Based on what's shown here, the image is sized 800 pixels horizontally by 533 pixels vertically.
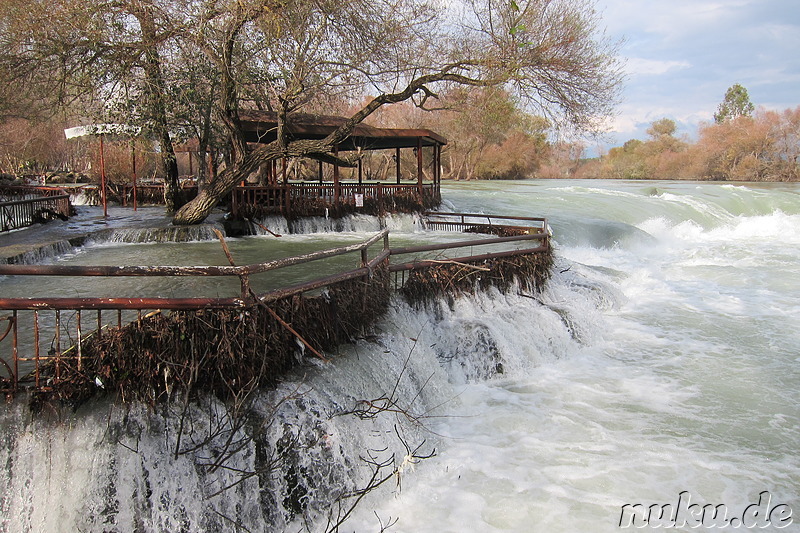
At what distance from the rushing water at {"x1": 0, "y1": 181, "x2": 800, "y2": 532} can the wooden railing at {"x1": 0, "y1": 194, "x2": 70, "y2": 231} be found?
32.5ft

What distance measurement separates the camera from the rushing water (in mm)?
3732

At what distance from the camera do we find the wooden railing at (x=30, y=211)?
12.5 metres

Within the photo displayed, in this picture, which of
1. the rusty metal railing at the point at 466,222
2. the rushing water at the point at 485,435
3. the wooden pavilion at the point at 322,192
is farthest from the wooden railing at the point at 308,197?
the rushing water at the point at 485,435

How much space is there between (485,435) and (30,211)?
1317cm

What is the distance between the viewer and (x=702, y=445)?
5.52m

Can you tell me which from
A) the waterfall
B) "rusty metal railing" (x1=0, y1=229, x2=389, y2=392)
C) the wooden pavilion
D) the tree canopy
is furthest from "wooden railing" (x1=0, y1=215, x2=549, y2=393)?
the tree canopy

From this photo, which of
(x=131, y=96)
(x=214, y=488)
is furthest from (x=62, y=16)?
(x=214, y=488)

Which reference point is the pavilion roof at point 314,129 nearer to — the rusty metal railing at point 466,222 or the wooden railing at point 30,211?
the rusty metal railing at point 466,222

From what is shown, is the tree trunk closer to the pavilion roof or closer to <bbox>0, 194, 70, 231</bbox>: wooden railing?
the pavilion roof

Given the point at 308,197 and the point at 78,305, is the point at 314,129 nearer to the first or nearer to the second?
the point at 308,197

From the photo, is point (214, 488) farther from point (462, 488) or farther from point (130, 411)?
point (462, 488)

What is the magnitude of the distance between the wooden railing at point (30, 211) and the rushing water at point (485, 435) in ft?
32.5

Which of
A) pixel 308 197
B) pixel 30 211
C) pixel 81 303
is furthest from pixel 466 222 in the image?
pixel 81 303

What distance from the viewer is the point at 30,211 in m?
13.9
